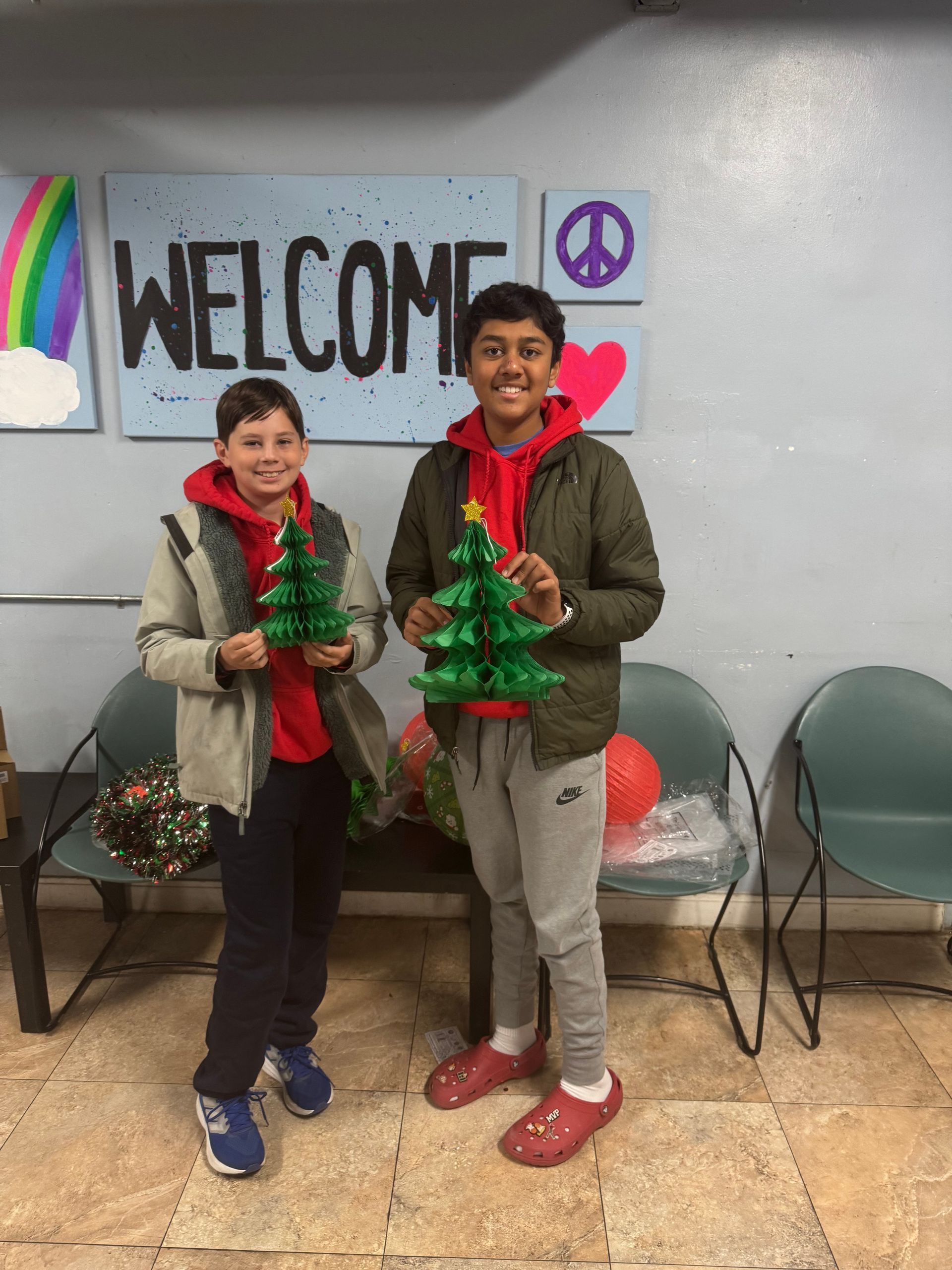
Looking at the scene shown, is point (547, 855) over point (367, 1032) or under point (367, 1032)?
over

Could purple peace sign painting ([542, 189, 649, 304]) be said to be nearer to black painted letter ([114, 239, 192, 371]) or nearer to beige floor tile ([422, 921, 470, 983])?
black painted letter ([114, 239, 192, 371])

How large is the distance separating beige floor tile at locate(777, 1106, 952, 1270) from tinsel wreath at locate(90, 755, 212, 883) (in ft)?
5.74

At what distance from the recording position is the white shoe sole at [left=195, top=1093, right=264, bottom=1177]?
195cm

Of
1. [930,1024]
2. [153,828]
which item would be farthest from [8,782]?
[930,1024]

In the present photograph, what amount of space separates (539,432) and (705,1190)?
1.82 m

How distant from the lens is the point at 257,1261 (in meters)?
1.77

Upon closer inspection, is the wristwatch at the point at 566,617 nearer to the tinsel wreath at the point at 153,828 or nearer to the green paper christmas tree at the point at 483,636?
the green paper christmas tree at the point at 483,636

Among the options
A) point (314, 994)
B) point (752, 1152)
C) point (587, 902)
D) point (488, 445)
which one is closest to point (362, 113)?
point (488, 445)

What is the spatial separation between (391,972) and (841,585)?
1955mm

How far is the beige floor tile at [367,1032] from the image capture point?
2291 millimetres

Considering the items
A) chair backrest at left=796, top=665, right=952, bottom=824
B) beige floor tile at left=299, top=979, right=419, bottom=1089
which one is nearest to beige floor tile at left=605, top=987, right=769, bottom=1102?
beige floor tile at left=299, top=979, right=419, bottom=1089

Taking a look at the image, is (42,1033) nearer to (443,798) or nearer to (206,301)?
(443,798)

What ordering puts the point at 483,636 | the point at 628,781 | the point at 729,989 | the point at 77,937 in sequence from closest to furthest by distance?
1. the point at 483,636
2. the point at 628,781
3. the point at 729,989
4. the point at 77,937

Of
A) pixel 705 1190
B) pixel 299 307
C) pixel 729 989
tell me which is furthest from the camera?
pixel 729 989
